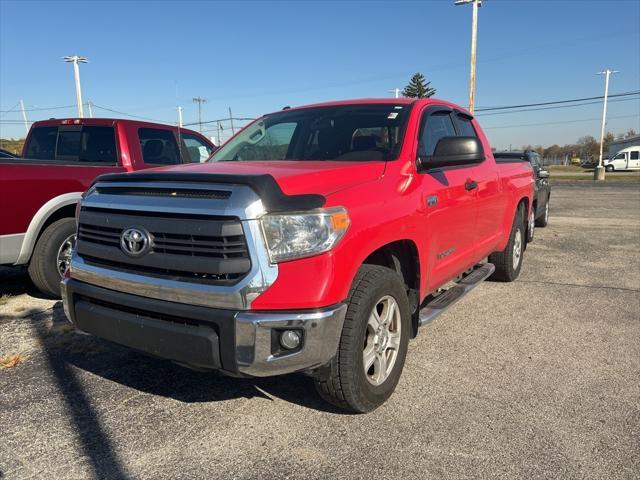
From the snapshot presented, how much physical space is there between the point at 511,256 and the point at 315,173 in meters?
3.95

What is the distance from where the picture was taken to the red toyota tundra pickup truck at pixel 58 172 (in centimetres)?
479

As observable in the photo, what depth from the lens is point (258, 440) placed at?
2.75 meters

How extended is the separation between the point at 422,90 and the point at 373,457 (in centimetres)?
6239

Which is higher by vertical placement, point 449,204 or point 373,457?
point 449,204

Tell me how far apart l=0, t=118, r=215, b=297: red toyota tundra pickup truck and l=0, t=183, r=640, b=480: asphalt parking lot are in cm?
72

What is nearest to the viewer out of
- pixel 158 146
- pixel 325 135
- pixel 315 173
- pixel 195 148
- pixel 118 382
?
pixel 315 173

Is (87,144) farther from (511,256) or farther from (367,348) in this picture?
(511,256)

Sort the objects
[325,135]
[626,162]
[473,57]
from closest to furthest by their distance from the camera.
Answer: [325,135] → [473,57] → [626,162]

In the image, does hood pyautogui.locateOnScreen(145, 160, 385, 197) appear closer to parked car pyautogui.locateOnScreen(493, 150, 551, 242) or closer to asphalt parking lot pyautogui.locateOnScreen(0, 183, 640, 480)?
asphalt parking lot pyautogui.locateOnScreen(0, 183, 640, 480)

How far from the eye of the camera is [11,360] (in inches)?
150

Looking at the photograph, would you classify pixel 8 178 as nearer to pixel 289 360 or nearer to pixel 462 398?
pixel 289 360

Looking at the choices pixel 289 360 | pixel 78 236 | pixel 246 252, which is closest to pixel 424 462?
pixel 289 360

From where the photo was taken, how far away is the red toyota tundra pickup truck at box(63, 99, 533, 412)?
96.3 inches

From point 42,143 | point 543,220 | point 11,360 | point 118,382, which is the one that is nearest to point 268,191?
point 118,382
